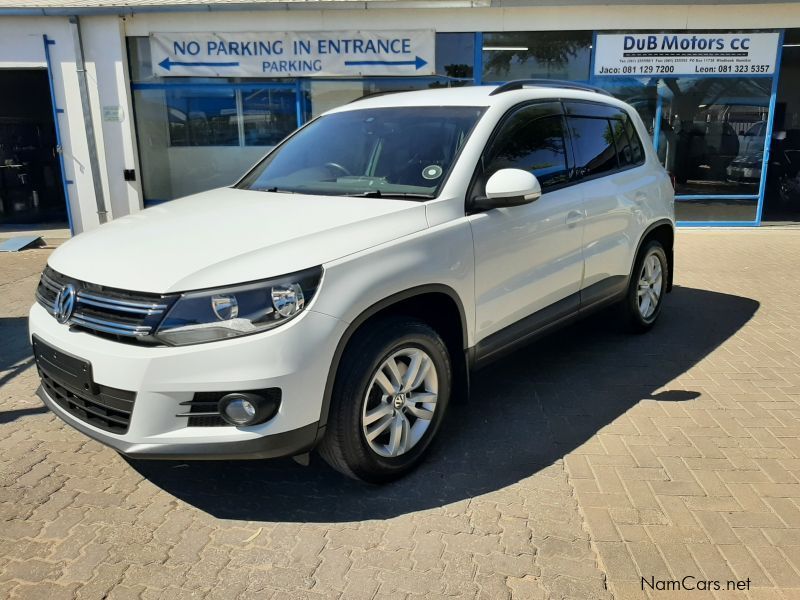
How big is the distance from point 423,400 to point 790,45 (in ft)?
36.4

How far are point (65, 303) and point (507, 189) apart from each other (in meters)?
2.15

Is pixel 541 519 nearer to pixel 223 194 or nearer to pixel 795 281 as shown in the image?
pixel 223 194

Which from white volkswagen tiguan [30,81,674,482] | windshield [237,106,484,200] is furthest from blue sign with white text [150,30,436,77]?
windshield [237,106,484,200]

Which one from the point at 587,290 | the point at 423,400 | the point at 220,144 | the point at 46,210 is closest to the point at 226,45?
the point at 220,144

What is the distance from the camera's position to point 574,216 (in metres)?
4.16

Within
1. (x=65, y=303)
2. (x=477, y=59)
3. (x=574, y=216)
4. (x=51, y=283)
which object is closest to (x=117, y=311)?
(x=65, y=303)

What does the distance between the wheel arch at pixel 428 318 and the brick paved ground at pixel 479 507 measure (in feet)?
1.68

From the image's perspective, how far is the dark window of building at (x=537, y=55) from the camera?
10508 millimetres

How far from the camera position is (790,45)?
432 inches

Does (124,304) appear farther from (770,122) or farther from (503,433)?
(770,122)

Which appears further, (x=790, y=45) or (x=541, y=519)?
(x=790, y=45)

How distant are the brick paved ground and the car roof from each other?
1.87 metres

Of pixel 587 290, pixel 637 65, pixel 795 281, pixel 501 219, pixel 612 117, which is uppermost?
pixel 637 65

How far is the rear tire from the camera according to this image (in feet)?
17.1
